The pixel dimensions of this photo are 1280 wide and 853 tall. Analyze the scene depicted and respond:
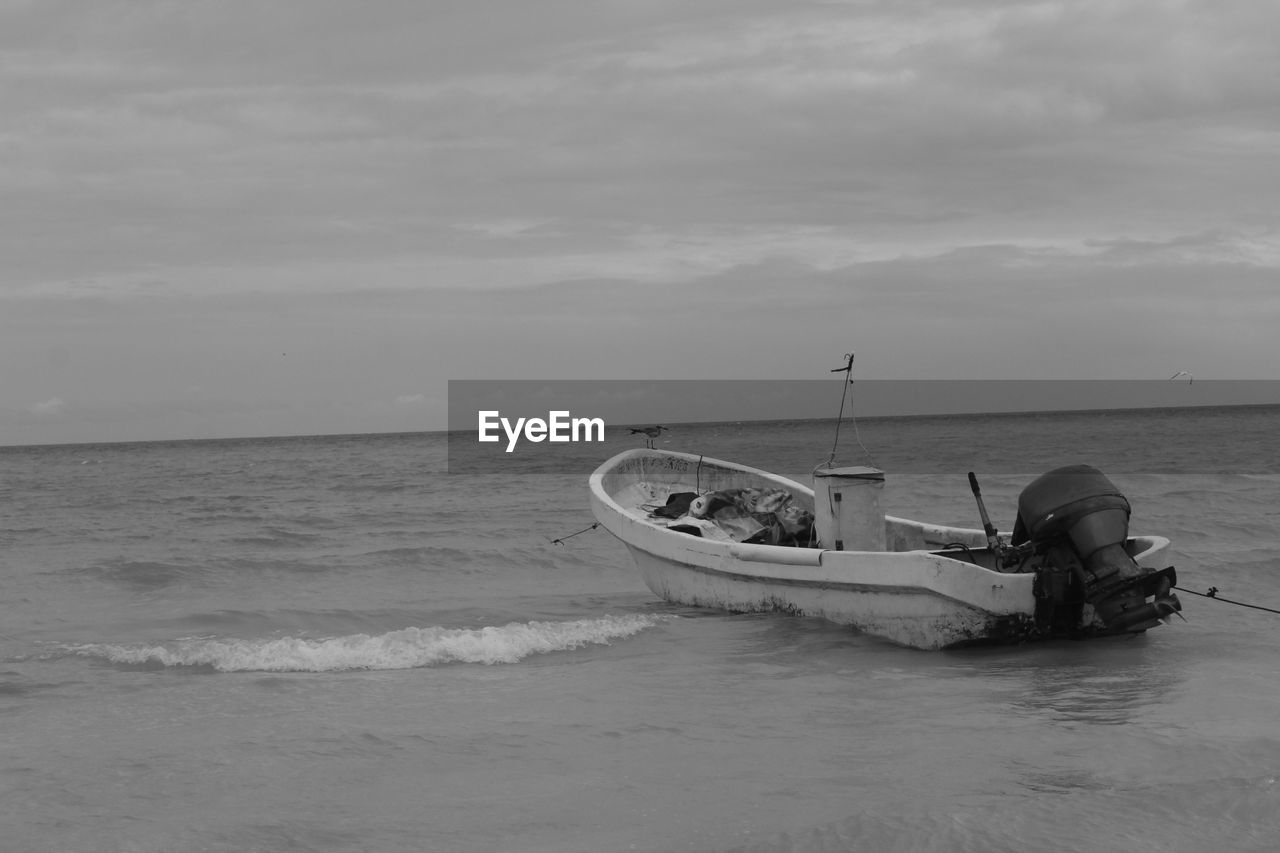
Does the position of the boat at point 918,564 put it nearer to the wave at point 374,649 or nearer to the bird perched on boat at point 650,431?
the wave at point 374,649

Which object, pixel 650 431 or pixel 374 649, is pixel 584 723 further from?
pixel 650 431

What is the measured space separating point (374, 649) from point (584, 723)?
3.24m

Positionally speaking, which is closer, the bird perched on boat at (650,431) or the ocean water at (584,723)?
the ocean water at (584,723)

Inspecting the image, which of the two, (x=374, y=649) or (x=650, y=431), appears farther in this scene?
(x=650, y=431)

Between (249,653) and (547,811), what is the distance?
16.7 ft

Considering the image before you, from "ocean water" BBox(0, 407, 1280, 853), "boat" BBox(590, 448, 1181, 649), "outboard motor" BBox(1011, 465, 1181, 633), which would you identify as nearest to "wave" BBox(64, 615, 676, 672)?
"ocean water" BBox(0, 407, 1280, 853)

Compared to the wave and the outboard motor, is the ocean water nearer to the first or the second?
the wave

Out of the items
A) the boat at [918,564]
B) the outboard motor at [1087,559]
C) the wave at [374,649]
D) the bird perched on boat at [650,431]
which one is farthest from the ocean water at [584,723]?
the bird perched on boat at [650,431]

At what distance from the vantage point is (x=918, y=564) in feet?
29.1

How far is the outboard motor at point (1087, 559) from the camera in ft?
27.1

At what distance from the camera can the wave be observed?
947 cm

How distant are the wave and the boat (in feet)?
3.43

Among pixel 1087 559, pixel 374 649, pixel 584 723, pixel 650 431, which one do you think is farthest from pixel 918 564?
pixel 650 431

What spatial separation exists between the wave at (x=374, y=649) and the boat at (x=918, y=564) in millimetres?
1044
